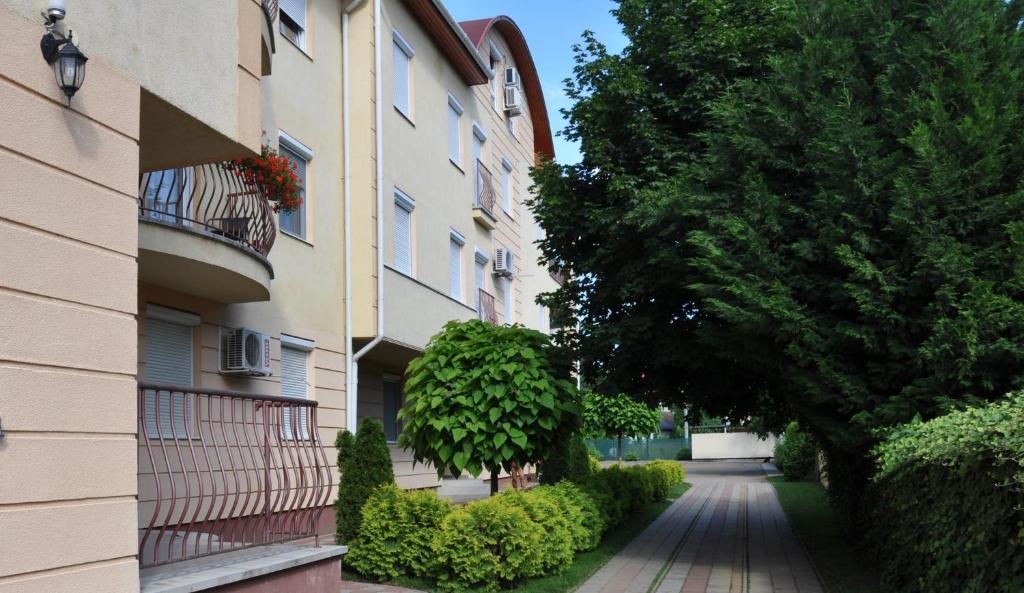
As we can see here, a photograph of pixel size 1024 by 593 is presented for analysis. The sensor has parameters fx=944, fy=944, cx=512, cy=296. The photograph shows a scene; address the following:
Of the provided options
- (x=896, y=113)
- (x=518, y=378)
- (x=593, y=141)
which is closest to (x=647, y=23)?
(x=593, y=141)

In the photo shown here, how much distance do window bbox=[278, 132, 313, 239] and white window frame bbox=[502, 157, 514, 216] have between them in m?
11.2

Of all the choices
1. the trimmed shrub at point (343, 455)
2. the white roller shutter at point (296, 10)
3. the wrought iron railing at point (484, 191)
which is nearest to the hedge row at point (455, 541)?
the trimmed shrub at point (343, 455)

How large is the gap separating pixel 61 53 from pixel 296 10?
31.2 ft

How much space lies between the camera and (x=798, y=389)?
11.0 m

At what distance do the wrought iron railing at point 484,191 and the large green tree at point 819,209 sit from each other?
6877 millimetres

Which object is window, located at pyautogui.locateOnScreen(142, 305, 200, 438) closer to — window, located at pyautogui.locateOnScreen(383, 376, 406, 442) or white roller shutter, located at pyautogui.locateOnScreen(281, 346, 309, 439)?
white roller shutter, located at pyautogui.locateOnScreen(281, 346, 309, 439)

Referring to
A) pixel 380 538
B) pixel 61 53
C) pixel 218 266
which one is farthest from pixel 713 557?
pixel 61 53

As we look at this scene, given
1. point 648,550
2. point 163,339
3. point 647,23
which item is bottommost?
point 648,550

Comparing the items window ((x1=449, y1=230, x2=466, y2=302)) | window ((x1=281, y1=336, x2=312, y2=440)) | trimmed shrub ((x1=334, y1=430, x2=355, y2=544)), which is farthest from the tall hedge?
window ((x1=449, y1=230, x2=466, y2=302))

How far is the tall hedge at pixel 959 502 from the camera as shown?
5.54m

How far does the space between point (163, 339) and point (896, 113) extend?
8394 mm

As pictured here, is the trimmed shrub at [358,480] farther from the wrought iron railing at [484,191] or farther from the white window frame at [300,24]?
the wrought iron railing at [484,191]

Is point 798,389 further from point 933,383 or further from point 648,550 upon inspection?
point 648,550

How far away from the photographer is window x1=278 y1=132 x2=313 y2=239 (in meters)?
12.9
